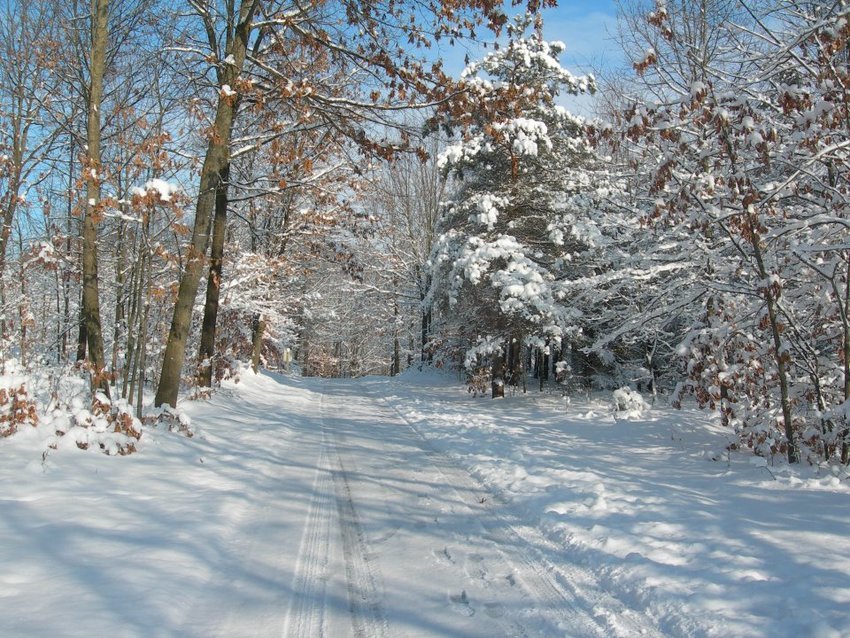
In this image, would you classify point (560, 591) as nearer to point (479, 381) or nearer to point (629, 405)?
point (629, 405)

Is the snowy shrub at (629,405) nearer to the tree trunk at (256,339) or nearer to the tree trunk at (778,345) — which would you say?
the tree trunk at (778,345)

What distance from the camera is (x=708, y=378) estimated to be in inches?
303

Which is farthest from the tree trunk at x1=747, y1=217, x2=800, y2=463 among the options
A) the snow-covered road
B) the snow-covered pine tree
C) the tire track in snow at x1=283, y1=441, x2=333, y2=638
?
the snow-covered pine tree

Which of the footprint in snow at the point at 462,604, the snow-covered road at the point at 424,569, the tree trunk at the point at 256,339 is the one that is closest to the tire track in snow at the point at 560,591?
the snow-covered road at the point at 424,569

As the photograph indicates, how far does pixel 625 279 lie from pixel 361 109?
588cm

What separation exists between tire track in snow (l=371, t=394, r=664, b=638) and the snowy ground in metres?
0.02

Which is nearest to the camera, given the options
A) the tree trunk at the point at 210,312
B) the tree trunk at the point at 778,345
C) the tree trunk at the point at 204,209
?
the tree trunk at the point at 778,345

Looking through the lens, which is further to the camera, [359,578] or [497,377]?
[497,377]

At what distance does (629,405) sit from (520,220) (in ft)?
20.0

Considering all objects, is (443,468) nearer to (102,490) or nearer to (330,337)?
(102,490)

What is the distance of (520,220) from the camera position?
48.6 feet

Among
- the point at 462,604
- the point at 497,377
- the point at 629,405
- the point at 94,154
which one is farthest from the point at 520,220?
the point at 462,604

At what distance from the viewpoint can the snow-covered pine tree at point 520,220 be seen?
513 inches

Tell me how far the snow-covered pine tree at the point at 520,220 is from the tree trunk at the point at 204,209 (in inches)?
231
